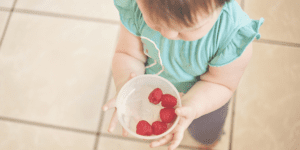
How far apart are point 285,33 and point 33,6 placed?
41.3 inches

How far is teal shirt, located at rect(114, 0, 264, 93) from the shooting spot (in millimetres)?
409

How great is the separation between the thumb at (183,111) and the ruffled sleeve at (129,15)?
0.20 meters

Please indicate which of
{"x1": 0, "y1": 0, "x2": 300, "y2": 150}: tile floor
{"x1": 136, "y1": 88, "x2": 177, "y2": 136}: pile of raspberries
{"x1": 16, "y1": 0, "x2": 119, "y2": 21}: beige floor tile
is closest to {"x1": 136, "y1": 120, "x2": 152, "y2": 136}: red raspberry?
{"x1": 136, "y1": 88, "x2": 177, "y2": 136}: pile of raspberries

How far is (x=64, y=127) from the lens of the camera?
859mm

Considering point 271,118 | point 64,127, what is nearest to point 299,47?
point 271,118

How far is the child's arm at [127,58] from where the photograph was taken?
56 cm

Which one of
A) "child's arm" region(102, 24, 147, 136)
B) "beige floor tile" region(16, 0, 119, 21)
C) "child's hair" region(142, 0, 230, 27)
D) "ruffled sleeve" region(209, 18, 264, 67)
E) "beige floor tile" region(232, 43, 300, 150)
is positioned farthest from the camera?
"beige floor tile" region(16, 0, 119, 21)

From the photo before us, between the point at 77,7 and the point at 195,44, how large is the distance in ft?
2.35

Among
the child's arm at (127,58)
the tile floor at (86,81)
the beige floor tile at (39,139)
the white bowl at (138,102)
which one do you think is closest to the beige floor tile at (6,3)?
the tile floor at (86,81)

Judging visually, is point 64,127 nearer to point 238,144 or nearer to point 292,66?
point 238,144

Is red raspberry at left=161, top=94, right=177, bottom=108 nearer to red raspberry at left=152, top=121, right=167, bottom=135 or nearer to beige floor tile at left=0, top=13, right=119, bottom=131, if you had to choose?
red raspberry at left=152, top=121, right=167, bottom=135

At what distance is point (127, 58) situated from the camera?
0.59 metres

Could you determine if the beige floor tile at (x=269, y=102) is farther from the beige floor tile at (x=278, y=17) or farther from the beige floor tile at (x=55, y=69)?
the beige floor tile at (x=55, y=69)

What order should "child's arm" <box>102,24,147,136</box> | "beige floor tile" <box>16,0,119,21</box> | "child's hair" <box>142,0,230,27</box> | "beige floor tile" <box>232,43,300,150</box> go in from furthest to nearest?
"beige floor tile" <box>16,0,119,21</box> → "beige floor tile" <box>232,43,300,150</box> → "child's arm" <box>102,24,147,136</box> → "child's hair" <box>142,0,230,27</box>
